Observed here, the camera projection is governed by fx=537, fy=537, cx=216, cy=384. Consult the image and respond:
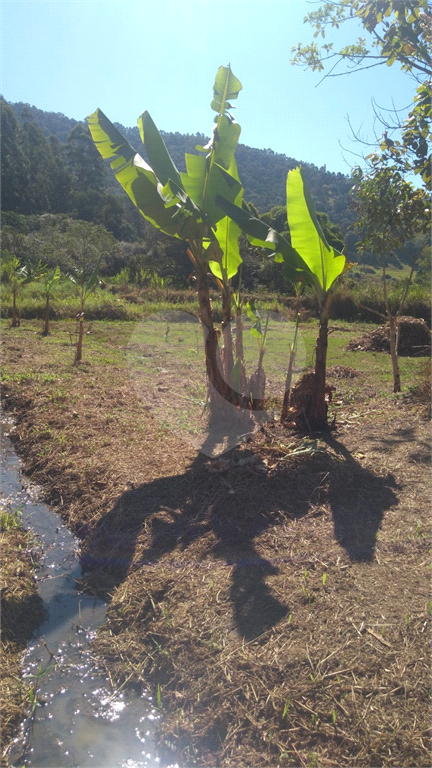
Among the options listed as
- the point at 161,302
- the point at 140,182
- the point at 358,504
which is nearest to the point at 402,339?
the point at 161,302

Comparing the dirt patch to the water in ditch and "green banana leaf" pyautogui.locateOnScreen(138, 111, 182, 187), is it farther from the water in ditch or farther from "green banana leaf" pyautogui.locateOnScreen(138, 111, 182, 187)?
the water in ditch

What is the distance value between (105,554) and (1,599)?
83cm

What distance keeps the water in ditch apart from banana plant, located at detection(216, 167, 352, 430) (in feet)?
8.97

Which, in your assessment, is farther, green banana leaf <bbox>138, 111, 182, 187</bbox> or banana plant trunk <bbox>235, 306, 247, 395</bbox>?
banana plant trunk <bbox>235, 306, 247, 395</bbox>

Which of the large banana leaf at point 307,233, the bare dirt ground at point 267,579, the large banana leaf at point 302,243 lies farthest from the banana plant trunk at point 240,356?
the large banana leaf at point 307,233

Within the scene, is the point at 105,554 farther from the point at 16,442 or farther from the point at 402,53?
the point at 402,53

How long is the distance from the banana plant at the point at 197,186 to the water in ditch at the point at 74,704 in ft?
9.23

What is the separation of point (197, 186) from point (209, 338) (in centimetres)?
148

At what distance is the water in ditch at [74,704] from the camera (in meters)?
2.50

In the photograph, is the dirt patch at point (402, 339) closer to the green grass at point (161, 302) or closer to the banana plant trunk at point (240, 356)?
the green grass at point (161, 302)

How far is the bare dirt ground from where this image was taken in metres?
2.42

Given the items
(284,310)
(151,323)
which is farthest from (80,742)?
(284,310)

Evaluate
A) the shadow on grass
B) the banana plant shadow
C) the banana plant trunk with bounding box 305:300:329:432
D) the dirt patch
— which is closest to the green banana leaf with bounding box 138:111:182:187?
the banana plant trunk with bounding box 305:300:329:432

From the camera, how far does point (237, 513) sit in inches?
160
